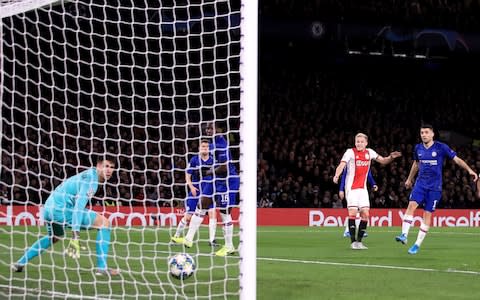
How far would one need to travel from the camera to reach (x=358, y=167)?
13.9 metres

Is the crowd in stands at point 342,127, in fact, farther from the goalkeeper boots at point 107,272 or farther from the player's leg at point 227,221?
the goalkeeper boots at point 107,272

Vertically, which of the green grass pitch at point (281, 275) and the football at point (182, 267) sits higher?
the football at point (182, 267)

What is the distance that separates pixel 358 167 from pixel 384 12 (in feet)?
50.7

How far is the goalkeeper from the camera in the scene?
8445 mm

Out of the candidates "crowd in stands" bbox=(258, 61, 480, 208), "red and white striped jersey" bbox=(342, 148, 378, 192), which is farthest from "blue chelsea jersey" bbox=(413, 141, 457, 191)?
"crowd in stands" bbox=(258, 61, 480, 208)

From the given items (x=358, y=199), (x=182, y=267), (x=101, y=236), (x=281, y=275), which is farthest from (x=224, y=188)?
(x=182, y=267)

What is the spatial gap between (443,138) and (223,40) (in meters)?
9.33

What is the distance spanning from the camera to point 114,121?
67.8ft

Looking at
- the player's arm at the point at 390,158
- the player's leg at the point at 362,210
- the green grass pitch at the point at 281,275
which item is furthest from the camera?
the player's leg at the point at 362,210

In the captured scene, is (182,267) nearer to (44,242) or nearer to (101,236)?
(101,236)

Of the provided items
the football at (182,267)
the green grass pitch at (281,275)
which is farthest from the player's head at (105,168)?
the football at (182,267)

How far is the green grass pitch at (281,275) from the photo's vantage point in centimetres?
762

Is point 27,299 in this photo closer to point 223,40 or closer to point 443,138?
point 223,40

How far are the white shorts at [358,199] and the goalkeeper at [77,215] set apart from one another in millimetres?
5719
